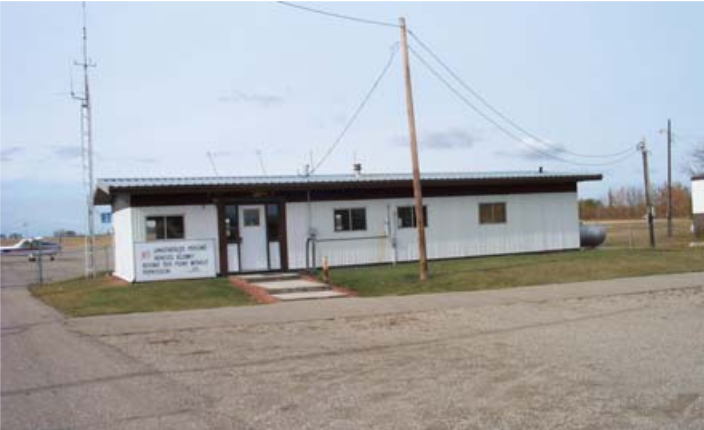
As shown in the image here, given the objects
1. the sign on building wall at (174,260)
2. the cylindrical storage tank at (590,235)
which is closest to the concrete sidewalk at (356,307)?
the sign on building wall at (174,260)

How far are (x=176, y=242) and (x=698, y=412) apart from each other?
18604mm

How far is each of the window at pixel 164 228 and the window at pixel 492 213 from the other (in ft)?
34.8

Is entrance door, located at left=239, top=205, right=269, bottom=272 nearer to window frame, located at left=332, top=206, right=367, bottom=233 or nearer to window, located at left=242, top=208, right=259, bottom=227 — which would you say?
window, located at left=242, top=208, right=259, bottom=227

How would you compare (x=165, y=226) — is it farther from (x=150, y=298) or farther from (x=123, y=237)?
(x=150, y=298)

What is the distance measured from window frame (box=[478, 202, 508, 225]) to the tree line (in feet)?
240

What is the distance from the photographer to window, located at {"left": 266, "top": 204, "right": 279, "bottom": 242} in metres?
25.3

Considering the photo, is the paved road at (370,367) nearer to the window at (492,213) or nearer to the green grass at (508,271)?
the green grass at (508,271)

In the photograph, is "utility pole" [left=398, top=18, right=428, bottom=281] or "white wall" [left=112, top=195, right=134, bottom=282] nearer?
"utility pole" [left=398, top=18, right=428, bottom=281]

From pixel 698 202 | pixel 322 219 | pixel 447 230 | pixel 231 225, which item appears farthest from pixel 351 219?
pixel 698 202

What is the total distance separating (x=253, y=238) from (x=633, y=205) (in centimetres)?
11574

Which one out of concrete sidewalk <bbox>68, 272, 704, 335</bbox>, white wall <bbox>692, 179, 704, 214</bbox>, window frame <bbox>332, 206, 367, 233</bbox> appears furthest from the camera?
white wall <bbox>692, 179, 704, 214</bbox>

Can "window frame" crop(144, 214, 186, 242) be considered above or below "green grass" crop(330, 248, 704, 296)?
above

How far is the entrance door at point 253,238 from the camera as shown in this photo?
24969mm

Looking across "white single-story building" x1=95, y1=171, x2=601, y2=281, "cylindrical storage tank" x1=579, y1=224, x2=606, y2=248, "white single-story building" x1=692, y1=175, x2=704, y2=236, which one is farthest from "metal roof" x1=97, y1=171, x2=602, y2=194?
"white single-story building" x1=692, y1=175, x2=704, y2=236
